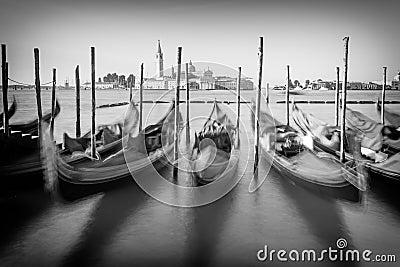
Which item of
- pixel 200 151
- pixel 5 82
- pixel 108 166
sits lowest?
pixel 108 166

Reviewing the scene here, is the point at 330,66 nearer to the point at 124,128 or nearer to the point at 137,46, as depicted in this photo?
the point at 137,46

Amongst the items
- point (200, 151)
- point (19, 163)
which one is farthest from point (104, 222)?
point (200, 151)

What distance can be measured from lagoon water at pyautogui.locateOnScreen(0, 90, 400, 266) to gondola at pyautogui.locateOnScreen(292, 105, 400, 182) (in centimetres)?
11

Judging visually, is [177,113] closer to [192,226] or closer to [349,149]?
[192,226]

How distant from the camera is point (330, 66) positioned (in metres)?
3.41

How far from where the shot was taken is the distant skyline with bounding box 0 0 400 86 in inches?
110

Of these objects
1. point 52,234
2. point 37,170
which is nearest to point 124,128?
point 37,170

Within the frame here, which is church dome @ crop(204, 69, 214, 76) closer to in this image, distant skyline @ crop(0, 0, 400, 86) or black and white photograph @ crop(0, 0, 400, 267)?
black and white photograph @ crop(0, 0, 400, 267)

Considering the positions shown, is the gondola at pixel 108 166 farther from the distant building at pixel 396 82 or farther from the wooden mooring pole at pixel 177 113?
the distant building at pixel 396 82

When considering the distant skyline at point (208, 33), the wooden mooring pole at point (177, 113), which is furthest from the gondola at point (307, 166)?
the wooden mooring pole at point (177, 113)

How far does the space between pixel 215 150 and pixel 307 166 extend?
2.45 ft

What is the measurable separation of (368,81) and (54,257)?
10.1 feet

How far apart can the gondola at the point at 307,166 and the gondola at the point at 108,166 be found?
3.15 feet

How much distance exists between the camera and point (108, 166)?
3078 millimetres
